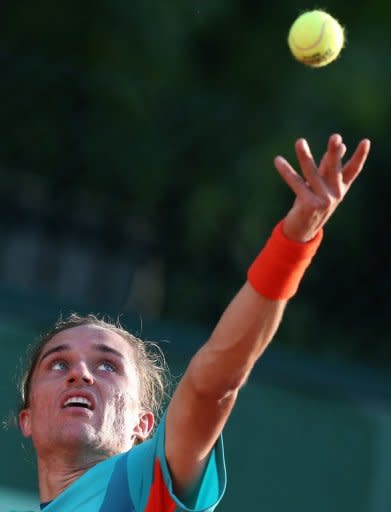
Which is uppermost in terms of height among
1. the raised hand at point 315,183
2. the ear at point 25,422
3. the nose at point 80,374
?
the raised hand at point 315,183

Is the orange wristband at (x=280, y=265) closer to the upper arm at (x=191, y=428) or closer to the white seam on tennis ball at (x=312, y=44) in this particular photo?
the upper arm at (x=191, y=428)

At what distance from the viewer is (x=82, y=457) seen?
384 cm

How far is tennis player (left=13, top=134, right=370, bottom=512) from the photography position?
3.29 meters

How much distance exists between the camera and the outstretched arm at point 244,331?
3.25 m

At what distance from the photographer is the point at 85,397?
12.8 ft

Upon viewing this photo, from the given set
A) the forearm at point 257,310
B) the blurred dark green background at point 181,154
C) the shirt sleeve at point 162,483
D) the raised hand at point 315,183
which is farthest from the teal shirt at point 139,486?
the blurred dark green background at point 181,154

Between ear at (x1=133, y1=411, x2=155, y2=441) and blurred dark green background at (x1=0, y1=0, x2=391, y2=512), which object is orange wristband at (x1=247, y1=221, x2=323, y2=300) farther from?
blurred dark green background at (x1=0, y1=0, x2=391, y2=512)

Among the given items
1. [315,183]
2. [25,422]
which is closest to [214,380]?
[315,183]

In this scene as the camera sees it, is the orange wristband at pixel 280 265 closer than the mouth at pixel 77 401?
Yes

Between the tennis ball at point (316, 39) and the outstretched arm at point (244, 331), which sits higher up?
the tennis ball at point (316, 39)

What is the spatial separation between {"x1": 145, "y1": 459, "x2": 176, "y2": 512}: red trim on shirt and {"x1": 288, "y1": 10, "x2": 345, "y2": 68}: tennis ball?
54.0 inches

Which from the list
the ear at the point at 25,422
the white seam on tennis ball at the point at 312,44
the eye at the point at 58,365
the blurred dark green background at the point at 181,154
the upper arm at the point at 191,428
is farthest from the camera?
the blurred dark green background at the point at 181,154

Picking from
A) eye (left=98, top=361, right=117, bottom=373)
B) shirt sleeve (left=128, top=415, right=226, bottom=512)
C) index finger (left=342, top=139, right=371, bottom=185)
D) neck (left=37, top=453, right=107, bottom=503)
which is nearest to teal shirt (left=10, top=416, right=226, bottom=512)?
shirt sleeve (left=128, top=415, right=226, bottom=512)

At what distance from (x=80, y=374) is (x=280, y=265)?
0.83 m
